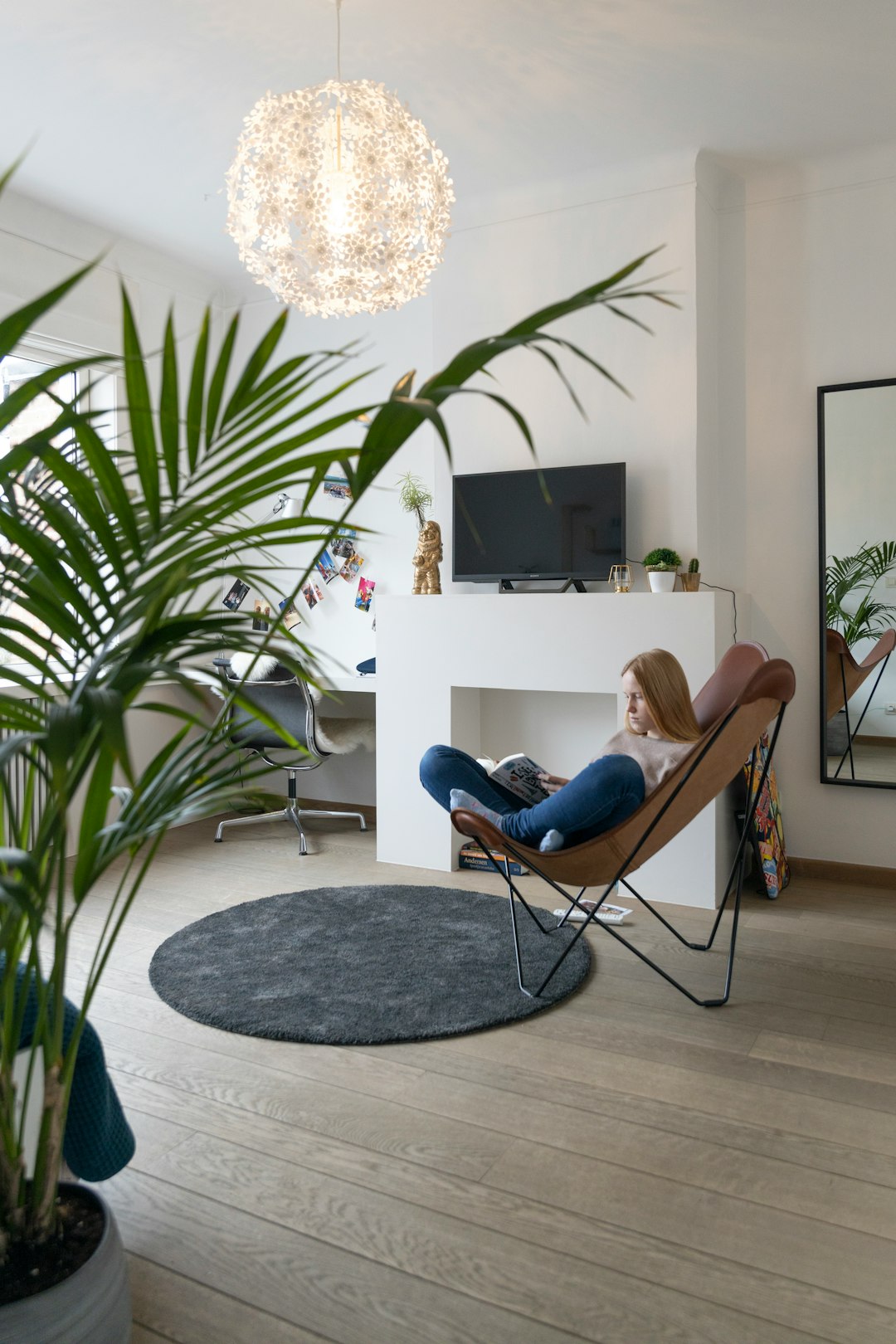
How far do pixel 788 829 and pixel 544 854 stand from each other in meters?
1.90

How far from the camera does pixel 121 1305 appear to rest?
1.40 metres

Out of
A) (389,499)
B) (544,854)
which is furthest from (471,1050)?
(389,499)

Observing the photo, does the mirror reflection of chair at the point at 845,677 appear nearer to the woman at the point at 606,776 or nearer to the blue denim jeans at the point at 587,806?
the woman at the point at 606,776

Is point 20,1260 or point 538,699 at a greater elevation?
point 538,699

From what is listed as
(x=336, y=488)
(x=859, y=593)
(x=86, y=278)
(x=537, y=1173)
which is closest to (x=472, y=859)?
(x=859, y=593)

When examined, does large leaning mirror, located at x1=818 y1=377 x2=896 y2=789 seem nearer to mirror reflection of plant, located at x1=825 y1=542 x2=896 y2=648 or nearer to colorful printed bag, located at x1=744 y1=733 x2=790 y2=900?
mirror reflection of plant, located at x1=825 y1=542 x2=896 y2=648

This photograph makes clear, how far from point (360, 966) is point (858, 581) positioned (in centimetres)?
239

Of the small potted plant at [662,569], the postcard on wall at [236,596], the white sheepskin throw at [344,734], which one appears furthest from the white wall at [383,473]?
Answer: the small potted plant at [662,569]

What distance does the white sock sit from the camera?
2838mm

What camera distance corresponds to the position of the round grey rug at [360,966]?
2666 mm

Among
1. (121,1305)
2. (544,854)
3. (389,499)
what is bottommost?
(121,1305)

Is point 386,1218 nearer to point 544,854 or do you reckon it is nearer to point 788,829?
point 544,854

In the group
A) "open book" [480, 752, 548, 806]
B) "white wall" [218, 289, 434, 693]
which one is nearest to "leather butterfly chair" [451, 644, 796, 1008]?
"open book" [480, 752, 548, 806]

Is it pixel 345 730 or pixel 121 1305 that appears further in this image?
pixel 345 730
